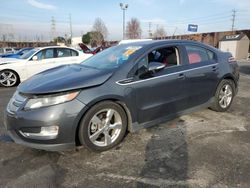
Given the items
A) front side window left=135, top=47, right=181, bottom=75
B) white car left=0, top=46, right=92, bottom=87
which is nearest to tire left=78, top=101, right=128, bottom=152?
front side window left=135, top=47, right=181, bottom=75

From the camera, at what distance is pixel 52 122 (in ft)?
8.85

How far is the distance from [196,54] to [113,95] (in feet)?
6.52

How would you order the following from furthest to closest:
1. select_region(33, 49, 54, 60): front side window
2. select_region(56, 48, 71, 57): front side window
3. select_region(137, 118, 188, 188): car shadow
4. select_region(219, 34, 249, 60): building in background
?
select_region(219, 34, 249, 60): building in background → select_region(56, 48, 71, 57): front side window → select_region(33, 49, 54, 60): front side window → select_region(137, 118, 188, 188): car shadow

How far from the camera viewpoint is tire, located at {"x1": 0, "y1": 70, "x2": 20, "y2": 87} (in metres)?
8.10

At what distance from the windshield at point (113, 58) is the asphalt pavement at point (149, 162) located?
1191 millimetres

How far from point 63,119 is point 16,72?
6478 mm

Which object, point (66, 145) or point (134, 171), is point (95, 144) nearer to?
point (66, 145)

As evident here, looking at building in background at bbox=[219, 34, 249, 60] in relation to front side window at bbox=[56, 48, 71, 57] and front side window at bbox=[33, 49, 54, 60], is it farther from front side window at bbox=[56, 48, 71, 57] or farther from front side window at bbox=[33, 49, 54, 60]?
front side window at bbox=[33, 49, 54, 60]

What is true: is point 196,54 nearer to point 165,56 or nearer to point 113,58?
point 165,56

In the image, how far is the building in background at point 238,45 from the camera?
71.7 feet

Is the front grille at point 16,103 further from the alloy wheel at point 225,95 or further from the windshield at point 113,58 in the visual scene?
the alloy wheel at point 225,95

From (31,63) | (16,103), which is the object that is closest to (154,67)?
(16,103)

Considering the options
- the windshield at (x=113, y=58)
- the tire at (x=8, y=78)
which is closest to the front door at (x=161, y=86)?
the windshield at (x=113, y=58)

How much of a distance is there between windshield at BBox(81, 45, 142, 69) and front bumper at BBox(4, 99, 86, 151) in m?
0.97
